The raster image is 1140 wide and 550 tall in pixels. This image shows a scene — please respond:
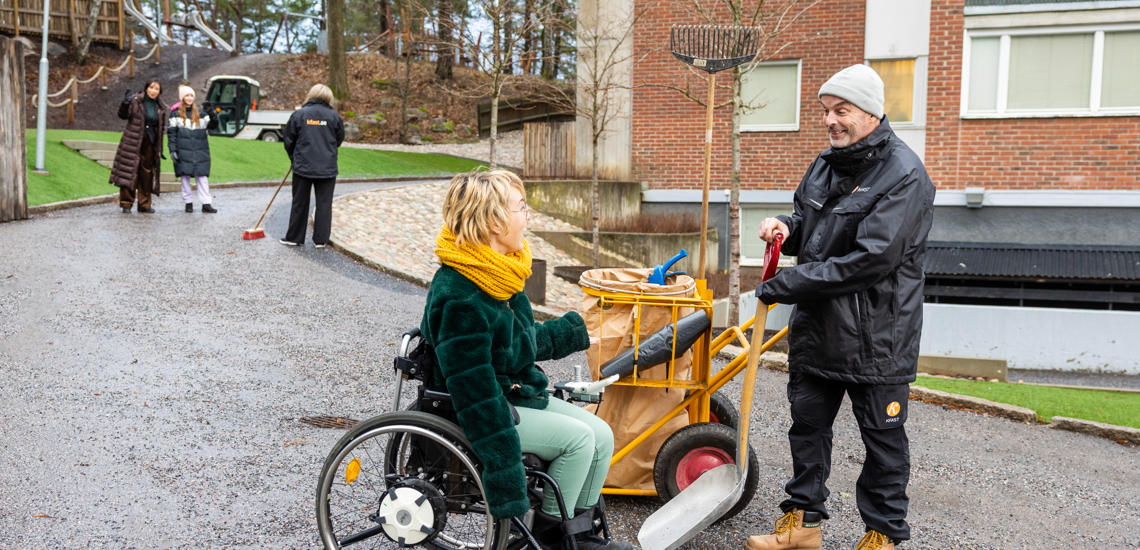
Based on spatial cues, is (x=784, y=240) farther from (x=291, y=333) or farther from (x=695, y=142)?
(x=695, y=142)

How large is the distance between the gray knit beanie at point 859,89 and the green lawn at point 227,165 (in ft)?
43.7

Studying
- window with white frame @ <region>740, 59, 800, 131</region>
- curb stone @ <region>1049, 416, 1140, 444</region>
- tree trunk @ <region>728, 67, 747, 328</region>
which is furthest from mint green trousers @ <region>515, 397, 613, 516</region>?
window with white frame @ <region>740, 59, 800, 131</region>

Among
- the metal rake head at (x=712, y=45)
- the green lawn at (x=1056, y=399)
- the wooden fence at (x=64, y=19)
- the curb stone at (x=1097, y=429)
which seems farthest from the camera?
the wooden fence at (x=64, y=19)

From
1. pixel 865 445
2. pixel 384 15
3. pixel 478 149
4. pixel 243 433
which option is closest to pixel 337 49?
pixel 478 149

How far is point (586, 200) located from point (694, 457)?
12.7 meters

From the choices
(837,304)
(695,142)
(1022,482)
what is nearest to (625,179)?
(695,142)

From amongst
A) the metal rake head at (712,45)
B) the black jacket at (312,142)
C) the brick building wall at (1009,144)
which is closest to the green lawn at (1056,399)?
the metal rake head at (712,45)

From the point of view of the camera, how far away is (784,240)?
3.81m

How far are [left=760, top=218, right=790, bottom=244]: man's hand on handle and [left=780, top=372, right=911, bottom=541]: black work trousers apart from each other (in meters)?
0.61

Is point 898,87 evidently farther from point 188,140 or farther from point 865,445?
point 865,445

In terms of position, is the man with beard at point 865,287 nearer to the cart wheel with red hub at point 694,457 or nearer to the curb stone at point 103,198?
the cart wheel with red hub at point 694,457

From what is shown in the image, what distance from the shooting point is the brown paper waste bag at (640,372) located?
4.00 m

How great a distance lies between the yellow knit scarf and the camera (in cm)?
300

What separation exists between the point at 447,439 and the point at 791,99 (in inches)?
557
